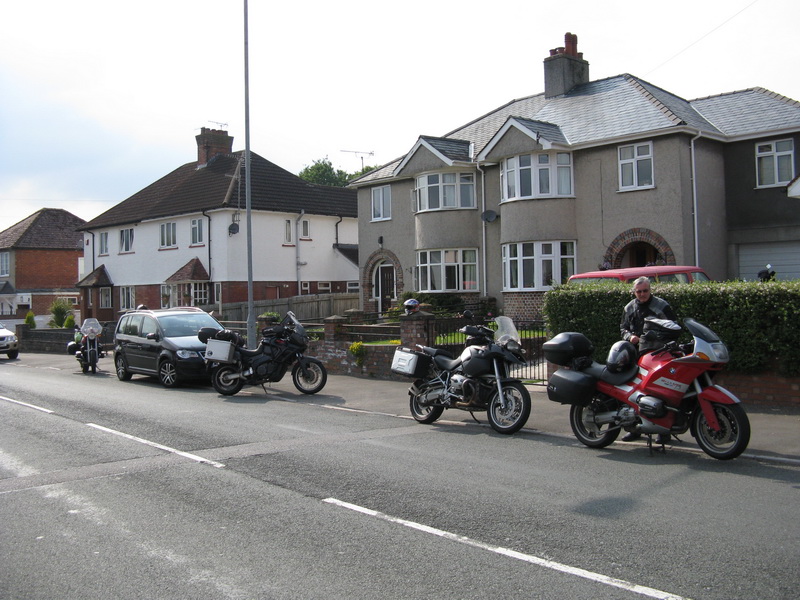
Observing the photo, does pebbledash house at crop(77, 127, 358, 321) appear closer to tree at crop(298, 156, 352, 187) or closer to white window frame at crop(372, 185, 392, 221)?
white window frame at crop(372, 185, 392, 221)

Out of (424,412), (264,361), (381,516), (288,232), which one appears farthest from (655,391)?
(288,232)

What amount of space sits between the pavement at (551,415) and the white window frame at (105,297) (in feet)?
103

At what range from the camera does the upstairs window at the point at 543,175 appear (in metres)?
23.7

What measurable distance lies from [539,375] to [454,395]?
15.4 ft

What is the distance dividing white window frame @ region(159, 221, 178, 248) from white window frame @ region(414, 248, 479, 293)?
56.9 ft

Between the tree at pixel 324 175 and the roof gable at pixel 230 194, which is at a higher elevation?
the tree at pixel 324 175

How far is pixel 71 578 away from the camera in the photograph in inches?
191

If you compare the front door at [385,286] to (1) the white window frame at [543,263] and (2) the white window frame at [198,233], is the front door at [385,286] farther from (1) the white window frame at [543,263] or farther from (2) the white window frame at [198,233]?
(2) the white window frame at [198,233]

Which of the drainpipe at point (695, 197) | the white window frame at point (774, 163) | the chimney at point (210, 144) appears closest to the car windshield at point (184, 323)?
the drainpipe at point (695, 197)

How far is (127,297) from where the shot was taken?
43.0 m

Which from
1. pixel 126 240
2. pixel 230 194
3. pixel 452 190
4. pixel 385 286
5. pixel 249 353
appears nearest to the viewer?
pixel 249 353

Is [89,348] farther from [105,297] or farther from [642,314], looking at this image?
[105,297]

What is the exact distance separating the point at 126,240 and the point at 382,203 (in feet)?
65.3

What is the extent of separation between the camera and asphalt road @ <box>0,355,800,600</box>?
15.3 feet
